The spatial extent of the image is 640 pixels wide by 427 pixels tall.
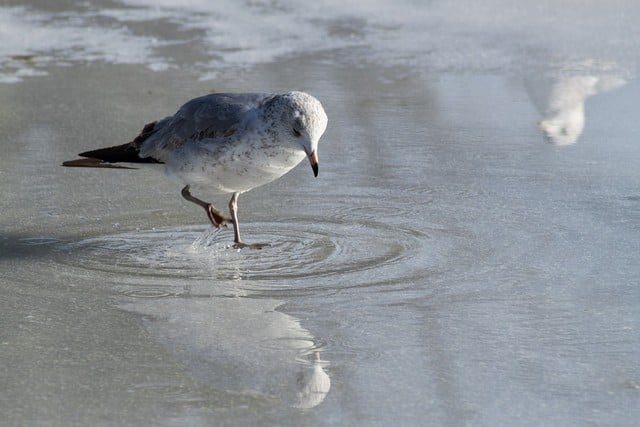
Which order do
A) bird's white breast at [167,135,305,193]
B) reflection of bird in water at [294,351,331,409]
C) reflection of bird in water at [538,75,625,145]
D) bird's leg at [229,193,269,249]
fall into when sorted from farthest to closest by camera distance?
reflection of bird in water at [538,75,625,145] → bird's leg at [229,193,269,249] → bird's white breast at [167,135,305,193] → reflection of bird in water at [294,351,331,409]

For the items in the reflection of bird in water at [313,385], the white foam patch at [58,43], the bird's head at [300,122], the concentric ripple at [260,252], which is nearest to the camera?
the reflection of bird in water at [313,385]

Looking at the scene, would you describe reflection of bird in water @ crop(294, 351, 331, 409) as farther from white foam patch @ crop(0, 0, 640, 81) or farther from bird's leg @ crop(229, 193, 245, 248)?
white foam patch @ crop(0, 0, 640, 81)

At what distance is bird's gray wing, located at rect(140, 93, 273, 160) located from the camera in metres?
4.96

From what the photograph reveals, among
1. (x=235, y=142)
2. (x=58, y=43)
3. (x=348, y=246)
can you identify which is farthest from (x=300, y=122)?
(x=58, y=43)

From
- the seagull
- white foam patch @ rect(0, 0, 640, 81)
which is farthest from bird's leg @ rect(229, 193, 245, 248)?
white foam patch @ rect(0, 0, 640, 81)

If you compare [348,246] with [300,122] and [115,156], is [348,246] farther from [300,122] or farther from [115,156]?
[115,156]

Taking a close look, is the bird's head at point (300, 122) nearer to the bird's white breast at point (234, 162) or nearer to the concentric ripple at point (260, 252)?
the bird's white breast at point (234, 162)

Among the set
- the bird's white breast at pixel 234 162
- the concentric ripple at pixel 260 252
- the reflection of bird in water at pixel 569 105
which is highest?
the bird's white breast at pixel 234 162

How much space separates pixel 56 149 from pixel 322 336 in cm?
318

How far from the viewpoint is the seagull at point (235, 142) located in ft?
15.6

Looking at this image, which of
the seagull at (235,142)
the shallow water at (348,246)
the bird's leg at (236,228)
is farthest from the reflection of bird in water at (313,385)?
the bird's leg at (236,228)

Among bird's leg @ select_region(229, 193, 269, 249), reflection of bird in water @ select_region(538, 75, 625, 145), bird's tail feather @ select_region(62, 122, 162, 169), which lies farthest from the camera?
reflection of bird in water @ select_region(538, 75, 625, 145)

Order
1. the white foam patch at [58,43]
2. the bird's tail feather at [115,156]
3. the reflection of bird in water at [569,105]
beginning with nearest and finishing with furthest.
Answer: the bird's tail feather at [115,156] → the reflection of bird in water at [569,105] → the white foam patch at [58,43]

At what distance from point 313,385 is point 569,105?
4.49 meters
